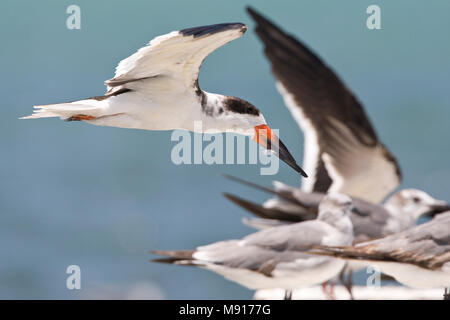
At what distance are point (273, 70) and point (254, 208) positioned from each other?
4.90ft

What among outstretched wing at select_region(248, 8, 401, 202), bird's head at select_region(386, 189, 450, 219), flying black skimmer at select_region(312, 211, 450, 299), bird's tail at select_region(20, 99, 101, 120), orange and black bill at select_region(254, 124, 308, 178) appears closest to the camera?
bird's tail at select_region(20, 99, 101, 120)

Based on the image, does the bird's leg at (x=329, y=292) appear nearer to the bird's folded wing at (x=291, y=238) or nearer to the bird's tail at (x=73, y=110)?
the bird's folded wing at (x=291, y=238)

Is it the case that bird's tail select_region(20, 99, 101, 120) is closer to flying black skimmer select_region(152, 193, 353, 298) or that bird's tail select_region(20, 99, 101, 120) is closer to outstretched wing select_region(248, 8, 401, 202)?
flying black skimmer select_region(152, 193, 353, 298)

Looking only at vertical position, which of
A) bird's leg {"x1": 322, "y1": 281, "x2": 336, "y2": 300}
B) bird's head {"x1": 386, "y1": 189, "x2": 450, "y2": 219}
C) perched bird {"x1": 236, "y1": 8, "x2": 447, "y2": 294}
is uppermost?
perched bird {"x1": 236, "y1": 8, "x2": 447, "y2": 294}

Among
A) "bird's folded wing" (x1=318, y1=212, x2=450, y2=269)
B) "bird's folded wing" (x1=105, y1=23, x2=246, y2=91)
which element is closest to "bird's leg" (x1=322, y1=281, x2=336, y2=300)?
"bird's folded wing" (x1=318, y1=212, x2=450, y2=269)

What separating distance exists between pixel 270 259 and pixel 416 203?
9.28ft

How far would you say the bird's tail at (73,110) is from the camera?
3562 millimetres

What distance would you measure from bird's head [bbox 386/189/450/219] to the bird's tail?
4.43 m

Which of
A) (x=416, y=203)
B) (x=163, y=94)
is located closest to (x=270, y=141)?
(x=163, y=94)

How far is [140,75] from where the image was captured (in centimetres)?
370

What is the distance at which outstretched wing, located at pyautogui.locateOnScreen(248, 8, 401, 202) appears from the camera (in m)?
7.36

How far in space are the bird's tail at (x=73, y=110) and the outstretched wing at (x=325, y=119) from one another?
3868 mm
